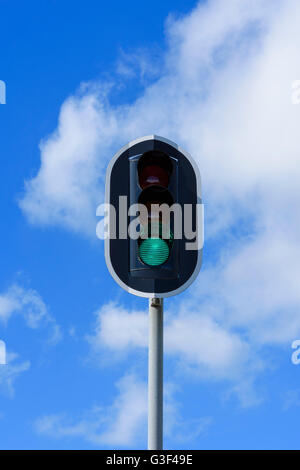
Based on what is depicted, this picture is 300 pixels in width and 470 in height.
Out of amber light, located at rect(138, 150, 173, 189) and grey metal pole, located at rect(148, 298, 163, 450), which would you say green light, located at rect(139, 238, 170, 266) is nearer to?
grey metal pole, located at rect(148, 298, 163, 450)

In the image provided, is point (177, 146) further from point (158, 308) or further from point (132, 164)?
point (158, 308)

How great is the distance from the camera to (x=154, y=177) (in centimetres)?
454

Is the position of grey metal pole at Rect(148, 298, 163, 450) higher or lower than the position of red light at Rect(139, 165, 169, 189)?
lower

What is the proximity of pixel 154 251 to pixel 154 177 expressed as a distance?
469 mm

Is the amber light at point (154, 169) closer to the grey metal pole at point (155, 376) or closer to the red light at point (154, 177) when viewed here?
the red light at point (154, 177)

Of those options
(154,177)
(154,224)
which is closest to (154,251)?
(154,224)

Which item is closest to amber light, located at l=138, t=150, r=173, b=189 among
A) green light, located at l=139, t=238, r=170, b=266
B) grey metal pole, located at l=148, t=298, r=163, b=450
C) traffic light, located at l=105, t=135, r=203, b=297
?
traffic light, located at l=105, t=135, r=203, b=297

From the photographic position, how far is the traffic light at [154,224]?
438 centimetres

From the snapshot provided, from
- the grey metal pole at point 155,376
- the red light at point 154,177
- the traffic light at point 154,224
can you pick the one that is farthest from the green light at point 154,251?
the red light at point 154,177

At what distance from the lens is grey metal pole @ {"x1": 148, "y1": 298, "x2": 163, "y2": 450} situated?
4.26 m

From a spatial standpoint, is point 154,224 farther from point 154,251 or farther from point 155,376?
point 155,376
